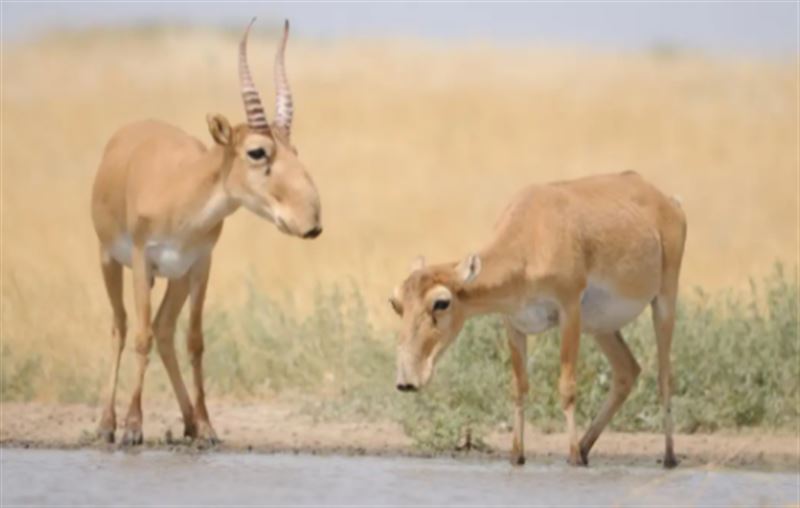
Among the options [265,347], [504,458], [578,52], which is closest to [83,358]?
[265,347]

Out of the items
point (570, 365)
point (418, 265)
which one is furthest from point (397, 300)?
point (570, 365)

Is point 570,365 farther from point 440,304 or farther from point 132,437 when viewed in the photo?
point 132,437

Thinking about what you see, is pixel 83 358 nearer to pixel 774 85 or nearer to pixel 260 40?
pixel 774 85

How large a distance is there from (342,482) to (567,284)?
2149 mm

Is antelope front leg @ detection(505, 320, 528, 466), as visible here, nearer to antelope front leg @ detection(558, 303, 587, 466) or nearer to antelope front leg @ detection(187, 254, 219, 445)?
antelope front leg @ detection(558, 303, 587, 466)

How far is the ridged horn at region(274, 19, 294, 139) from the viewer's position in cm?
1591

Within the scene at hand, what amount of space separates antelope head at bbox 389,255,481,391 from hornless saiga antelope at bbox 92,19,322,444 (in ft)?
3.40

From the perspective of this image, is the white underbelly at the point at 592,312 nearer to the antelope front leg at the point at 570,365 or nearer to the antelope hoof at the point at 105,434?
the antelope front leg at the point at 570,365

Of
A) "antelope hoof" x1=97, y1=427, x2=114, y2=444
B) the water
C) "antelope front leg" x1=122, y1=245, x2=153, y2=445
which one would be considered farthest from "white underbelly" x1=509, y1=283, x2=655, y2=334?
"antelope hoof" x1=97, y1=427, x2=114, y2=444

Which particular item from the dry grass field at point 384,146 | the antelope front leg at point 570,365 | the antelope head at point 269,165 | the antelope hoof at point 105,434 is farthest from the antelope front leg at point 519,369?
the dry grass field at point 384,146

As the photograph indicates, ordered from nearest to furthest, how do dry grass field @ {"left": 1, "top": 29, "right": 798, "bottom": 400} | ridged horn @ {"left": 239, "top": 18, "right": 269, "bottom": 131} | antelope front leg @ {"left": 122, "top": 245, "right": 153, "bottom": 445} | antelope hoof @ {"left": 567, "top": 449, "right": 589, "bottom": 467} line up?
antelope hoof @ {"left": 567, "top": 449, "right": 589, "bottom": 467}
ridged horn @ {"left": 239, "top": 18, "right": 269, "bottom": 131}
antelope front leg @ {"left": 122, "top": 245, "right": 153, "bottom": 445}
dry grass field @ {"left": 1, "top": 29, "right": 798, "bottom": 400}

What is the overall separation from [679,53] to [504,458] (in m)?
54.6

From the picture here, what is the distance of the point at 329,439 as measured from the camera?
16.8 metres

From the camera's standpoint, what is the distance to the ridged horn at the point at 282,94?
15.9 metres
